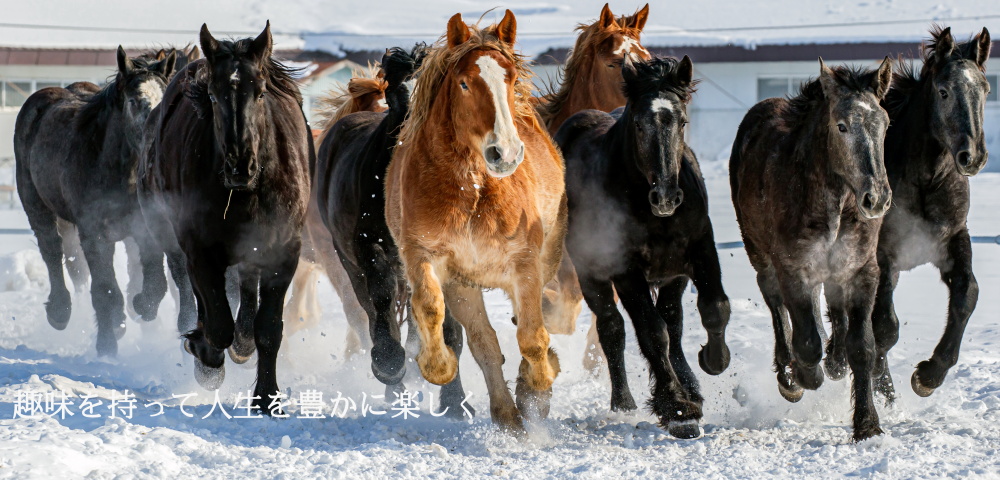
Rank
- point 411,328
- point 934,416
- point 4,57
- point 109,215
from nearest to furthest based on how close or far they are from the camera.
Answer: point 934,416, point 411,328, point 109,215, point 4,57

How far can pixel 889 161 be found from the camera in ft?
20.5

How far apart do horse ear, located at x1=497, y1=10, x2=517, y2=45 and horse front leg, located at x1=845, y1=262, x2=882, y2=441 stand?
196cm

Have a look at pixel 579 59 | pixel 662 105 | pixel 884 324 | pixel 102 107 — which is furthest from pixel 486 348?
pixel 102 107

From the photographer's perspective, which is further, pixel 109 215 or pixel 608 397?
pixel 109 215

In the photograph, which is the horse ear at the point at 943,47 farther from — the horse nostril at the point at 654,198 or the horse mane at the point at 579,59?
the horse mane at the point at 579,59

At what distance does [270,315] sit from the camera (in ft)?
20.2

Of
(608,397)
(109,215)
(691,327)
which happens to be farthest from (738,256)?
(109,215)

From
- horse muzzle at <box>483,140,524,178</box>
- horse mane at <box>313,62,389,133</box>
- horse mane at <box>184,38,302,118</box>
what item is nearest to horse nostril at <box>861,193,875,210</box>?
horse muzzle at <box>483,140,524,178</box>

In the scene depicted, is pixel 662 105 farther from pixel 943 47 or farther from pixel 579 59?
pixel 579 59

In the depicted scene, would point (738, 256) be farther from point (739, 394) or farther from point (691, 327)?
point (739, 394)

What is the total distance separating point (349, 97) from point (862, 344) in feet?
14.4

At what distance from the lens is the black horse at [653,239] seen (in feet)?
18.5

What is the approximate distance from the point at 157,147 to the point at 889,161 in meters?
3.98

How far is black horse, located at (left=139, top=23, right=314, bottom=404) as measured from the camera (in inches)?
227
